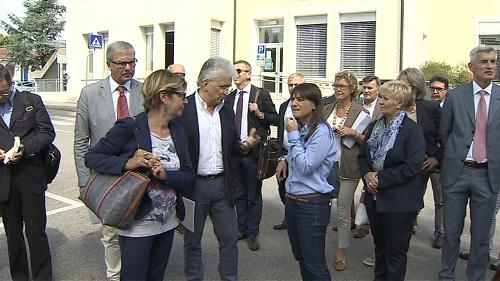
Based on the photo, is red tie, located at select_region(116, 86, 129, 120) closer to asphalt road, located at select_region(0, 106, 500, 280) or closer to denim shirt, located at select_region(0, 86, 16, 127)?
denim shirt, located at select_region(0, 86, 16, 127)

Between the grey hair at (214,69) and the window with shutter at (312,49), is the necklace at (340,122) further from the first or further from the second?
the window with shutter at (312,49)

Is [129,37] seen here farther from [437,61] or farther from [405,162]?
[405,162]

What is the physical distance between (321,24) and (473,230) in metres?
17.0

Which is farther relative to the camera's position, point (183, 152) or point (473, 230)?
point (473, 230)

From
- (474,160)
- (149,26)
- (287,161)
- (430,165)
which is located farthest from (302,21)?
(287,161)

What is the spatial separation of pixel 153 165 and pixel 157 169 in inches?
1.3

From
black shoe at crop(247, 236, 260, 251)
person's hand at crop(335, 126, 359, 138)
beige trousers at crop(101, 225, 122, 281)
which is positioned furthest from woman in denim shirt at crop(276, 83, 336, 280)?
black shoe at crop(247, 236, 260, 251)

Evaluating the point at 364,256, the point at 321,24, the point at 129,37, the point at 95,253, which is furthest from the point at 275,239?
the point at 129,37

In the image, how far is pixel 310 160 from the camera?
3.59 m

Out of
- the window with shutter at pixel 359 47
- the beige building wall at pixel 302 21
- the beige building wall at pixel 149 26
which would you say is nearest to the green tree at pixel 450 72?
the beige building wall at pixel 302 21

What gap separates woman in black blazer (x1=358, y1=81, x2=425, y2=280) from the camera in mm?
4043

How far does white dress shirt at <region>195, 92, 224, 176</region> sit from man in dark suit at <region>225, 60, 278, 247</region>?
4.80 ft

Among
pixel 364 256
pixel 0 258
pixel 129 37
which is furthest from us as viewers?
pixel 129 37

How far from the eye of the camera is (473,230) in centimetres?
444
